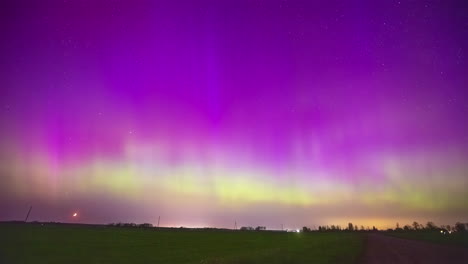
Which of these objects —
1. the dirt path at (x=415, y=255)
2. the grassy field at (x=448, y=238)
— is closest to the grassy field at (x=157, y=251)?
the dirt path at (x=415, y=255)

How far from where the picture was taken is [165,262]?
35.2 meters

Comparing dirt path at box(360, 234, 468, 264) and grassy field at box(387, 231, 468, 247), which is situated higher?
grassy field at box(387, 231, 468, 247)

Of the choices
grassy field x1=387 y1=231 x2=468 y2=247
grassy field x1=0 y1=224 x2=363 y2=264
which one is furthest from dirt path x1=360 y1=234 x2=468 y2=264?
grassy field x1=387 y1=231 x2=468 y2=247

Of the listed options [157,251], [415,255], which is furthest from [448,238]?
[157,251]

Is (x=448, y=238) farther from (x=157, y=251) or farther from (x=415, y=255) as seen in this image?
(x=157, y=251)

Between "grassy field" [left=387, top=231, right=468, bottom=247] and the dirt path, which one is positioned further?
"grassy field" [left=387, top=231, right=468, bottom=247]

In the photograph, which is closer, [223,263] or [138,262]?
[223,263]

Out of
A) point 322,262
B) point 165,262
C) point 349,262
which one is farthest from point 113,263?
point 349,262

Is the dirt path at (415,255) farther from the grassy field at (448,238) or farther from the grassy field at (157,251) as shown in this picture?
the grassy field at (448,238)

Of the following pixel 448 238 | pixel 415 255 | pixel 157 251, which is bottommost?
pixel 415 255

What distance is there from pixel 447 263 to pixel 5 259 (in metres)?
38.7

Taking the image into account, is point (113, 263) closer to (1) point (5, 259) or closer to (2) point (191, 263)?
(2) point (191, 263)

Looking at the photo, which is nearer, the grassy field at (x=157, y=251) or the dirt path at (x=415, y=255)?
the dirt path at (x=415, y=255)

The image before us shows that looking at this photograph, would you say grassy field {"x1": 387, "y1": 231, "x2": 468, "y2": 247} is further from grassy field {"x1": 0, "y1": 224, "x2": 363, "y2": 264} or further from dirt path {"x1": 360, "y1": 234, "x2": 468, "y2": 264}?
grassy field {"x1": 0, "y1": 224, "x2": 363, "y2": 264}
